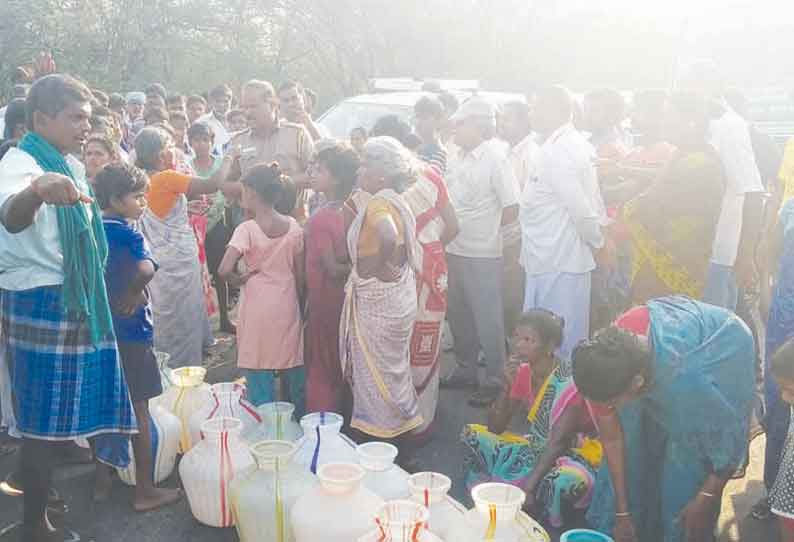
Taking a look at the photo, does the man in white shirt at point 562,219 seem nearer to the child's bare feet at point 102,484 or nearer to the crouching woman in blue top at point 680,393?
the crouching woman in blue top at point 680,393

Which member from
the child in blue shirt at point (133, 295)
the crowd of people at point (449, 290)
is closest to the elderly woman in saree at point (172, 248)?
the crowd of people at point (449, 290)

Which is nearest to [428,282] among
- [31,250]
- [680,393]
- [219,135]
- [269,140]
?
[269,140]

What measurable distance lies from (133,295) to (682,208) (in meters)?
2.62

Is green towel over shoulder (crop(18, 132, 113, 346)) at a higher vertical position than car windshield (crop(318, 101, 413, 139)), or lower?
lower

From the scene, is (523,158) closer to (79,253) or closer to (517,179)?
(517,179)

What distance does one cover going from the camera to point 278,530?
2.92 meters

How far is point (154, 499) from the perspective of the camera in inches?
140

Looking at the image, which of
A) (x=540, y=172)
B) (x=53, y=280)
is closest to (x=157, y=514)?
(x=53, y=280)

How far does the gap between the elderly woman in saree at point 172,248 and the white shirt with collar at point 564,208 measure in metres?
1.76

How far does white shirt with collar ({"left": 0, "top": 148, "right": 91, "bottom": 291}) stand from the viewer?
2.82 metres

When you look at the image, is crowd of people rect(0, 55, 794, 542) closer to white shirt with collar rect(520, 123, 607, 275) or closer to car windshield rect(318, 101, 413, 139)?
white shirt with collar rect(520, 123, 607, 275)

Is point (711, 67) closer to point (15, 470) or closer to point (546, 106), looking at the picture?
point (546, 106)

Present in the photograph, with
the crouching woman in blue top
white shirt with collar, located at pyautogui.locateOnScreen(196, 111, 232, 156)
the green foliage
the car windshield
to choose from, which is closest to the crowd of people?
the crouching woman in blue top

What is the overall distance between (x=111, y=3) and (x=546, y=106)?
16.4 m
